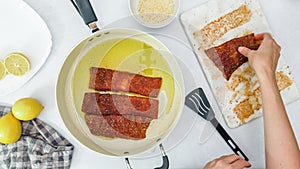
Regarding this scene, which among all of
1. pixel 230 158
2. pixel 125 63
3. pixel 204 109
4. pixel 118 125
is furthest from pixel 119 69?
pixel 230 158

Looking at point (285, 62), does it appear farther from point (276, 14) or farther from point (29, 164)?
point (29, 164)

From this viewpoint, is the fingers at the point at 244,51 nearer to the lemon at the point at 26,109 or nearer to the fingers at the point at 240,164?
the fingers at the point at 240,164

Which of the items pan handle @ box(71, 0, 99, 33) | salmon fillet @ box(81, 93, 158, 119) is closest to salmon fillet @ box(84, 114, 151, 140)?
salmon fillet @ box(81, 93, 158, 119)

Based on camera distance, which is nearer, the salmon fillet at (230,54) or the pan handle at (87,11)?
the pan handle at (87,11)

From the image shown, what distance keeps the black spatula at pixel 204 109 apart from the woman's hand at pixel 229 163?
3 cm

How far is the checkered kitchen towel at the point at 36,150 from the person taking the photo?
48.1 inches

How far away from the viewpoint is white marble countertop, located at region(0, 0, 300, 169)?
1244 mm

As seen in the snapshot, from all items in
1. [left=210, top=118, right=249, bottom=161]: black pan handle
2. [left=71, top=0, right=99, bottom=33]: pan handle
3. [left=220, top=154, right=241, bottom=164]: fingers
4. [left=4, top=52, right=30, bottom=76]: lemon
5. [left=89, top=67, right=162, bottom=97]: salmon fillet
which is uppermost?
[left=71, top=0, right=99, bottom=33]: pan handle

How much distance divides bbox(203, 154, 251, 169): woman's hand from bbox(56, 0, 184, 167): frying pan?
0.16 metres

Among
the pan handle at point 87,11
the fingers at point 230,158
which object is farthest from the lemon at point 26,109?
the fingers at point 230,158

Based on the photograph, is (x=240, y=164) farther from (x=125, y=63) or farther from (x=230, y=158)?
(x=125, y=63)

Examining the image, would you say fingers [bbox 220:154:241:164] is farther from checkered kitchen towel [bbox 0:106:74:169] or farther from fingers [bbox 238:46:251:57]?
checkered kitchen towel [bbox 0:106:74:169]

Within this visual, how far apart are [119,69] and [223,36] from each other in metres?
0.30

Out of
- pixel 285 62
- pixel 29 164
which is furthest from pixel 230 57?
pixel 29 164
